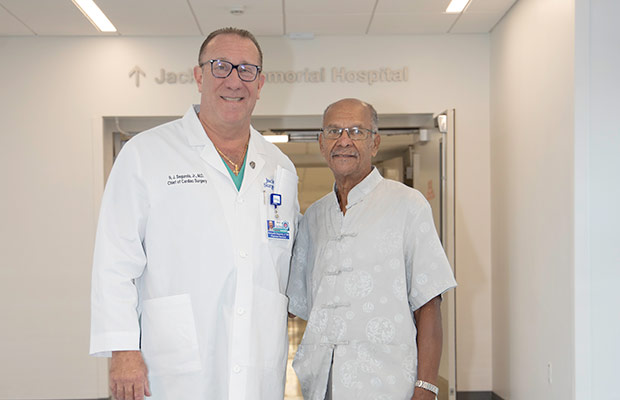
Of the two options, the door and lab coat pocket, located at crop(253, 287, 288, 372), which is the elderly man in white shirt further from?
the door

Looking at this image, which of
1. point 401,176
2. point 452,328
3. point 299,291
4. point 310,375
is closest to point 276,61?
point 401,176

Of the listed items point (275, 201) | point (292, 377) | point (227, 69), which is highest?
point (227, 69)

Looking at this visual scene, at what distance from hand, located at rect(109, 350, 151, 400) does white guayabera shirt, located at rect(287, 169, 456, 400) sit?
1.92 ft

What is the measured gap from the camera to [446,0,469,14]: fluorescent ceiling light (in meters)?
4.70

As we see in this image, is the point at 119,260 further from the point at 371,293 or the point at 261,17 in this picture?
the point at 261,17

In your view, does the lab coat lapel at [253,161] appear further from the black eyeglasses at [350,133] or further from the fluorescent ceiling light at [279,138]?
the fluorescent ceiling light at [279,138]

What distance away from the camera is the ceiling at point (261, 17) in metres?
4.70

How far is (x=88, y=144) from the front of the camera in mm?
5461

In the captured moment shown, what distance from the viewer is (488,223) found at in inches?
216

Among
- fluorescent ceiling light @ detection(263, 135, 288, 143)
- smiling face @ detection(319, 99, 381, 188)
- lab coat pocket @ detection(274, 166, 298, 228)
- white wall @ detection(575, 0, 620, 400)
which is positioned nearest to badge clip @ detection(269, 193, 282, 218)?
lab coat pocket @ detection(274, 166, 298, 228)

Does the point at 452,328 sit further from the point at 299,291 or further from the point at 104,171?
the point at 104,171

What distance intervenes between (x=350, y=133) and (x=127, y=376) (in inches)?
44.8

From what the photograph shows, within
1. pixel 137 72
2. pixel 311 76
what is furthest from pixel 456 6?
pixel 137 72

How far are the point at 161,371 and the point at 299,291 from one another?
665mm
